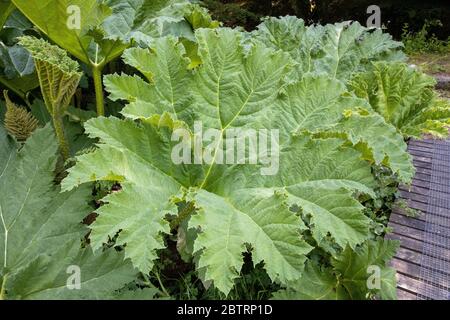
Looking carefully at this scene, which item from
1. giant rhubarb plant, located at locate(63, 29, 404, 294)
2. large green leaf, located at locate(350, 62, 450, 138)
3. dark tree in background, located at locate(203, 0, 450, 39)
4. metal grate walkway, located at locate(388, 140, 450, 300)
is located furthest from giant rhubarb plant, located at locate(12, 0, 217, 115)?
dark tree in background, located at locate(203, 0, 450, 39)

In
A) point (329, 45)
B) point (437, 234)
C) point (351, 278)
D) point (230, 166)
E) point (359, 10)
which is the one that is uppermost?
point (359, 10)

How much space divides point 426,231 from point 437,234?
0.17ft

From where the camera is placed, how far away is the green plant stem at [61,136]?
194 cm

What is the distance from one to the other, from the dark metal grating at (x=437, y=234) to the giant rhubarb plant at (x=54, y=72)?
1681 mm

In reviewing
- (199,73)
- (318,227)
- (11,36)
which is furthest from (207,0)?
(318,227)

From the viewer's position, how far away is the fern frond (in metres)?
1.93

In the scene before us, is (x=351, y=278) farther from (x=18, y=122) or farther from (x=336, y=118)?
(x=18, y=122)

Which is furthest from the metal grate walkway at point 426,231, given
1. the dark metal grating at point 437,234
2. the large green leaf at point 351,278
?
the large green leaf at point 351,278

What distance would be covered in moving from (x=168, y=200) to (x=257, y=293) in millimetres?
604

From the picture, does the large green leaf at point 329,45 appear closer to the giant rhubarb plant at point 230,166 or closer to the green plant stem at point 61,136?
the giant rhubarb plant at point 230,166

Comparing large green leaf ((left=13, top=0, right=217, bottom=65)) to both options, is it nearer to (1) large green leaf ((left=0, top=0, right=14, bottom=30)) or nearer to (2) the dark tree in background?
(1) large green leaf ((left=0, top=0, right=14, bottom=30))

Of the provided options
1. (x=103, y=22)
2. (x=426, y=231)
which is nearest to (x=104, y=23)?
(x=103, y=22)

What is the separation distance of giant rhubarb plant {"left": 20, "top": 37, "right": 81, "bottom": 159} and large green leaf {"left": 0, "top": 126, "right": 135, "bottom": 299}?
0.17 metres

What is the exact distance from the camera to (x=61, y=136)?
6.49ft
